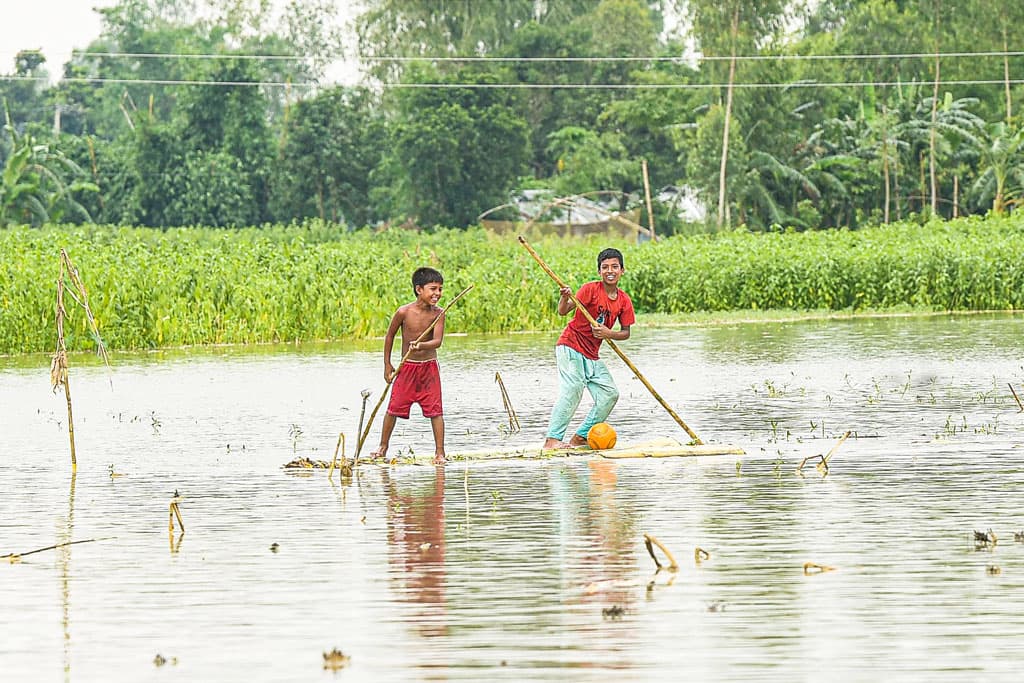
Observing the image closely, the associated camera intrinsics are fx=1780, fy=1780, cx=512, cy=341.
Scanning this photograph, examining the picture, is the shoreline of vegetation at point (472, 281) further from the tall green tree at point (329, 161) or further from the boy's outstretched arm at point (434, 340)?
the tall green tree at point (329, 161)

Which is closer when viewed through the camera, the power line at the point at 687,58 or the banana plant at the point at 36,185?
the banana plant at the point at 36,185

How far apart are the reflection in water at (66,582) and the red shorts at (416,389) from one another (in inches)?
94.5

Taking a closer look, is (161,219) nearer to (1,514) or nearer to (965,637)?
(1,514)

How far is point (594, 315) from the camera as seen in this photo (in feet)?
41.2

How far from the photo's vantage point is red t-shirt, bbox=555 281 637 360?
12.5 m

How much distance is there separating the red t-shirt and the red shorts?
1070 mm

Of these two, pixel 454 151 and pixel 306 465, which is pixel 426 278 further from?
pixel 454 151

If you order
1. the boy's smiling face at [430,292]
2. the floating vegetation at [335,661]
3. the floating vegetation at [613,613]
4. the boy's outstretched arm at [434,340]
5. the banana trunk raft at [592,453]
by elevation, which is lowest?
the banana trunk raft at [592,453]

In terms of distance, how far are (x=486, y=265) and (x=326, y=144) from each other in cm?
2437

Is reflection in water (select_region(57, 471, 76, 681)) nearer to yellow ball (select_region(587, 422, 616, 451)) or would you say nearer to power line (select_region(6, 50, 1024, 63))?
yellow ball (select_region(587, 422, 616, 451))

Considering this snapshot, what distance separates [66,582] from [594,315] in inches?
221

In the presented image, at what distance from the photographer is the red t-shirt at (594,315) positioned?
41.1 ft

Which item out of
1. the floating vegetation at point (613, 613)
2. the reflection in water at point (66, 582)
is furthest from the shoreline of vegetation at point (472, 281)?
the floating vegetation at point (613, 613)

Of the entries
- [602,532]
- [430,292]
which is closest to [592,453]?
[430,292]
